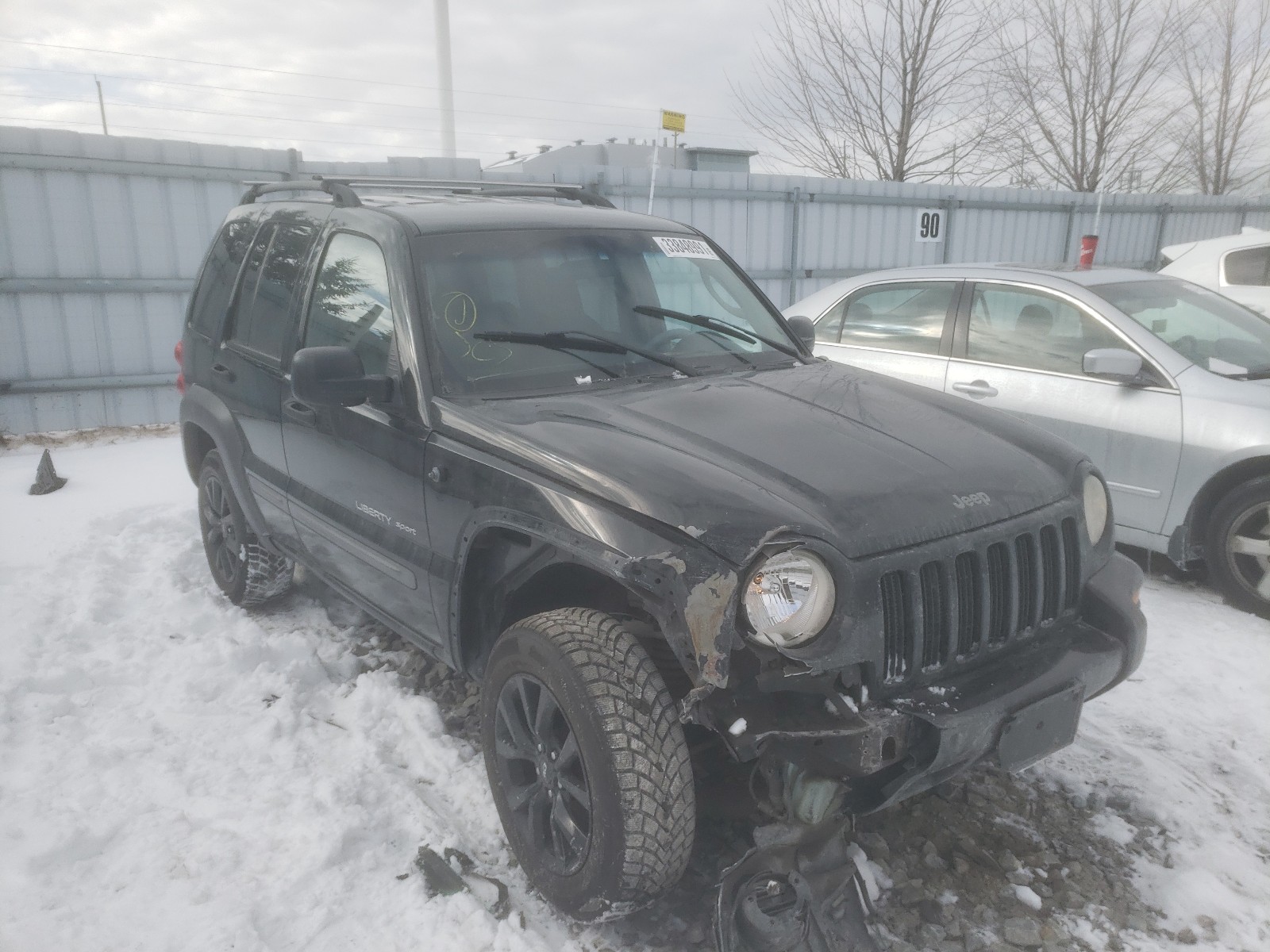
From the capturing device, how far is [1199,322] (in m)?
5.05

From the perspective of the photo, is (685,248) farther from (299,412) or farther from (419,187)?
(299,412)

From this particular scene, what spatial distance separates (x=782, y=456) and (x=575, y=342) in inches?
36.8

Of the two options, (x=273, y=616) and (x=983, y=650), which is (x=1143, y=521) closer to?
(x=983, y=650)

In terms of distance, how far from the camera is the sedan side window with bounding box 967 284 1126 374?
4980mm

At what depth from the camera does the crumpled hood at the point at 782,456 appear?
85.7 inches

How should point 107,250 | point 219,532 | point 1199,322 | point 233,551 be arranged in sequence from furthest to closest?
1. point 107,250
2. point 1199,322
3. point 219,532
4. point 233,551

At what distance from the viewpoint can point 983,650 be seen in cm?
236

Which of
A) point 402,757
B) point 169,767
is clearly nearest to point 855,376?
point 402,757

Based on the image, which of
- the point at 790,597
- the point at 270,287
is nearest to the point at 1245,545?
the point at 790,597

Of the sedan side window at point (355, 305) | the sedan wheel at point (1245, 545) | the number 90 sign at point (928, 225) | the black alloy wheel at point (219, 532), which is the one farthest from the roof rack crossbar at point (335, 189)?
the number 90 sign at point (928, 225)

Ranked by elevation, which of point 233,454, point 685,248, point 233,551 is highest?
point 685,248

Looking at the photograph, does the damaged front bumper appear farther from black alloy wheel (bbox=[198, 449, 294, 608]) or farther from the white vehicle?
the white vehicle

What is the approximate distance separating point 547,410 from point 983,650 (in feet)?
4.55

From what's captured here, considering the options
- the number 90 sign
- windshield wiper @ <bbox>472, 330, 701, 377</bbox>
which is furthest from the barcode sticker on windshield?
the number 90 sign
